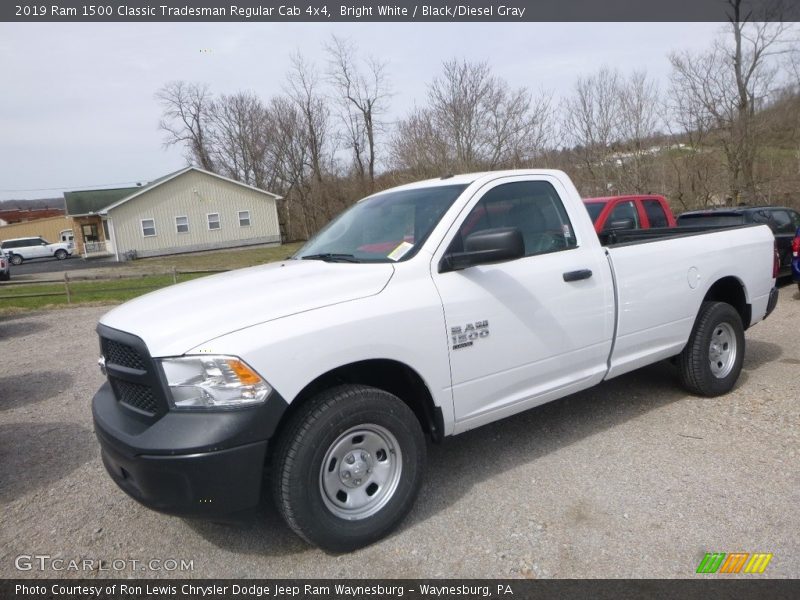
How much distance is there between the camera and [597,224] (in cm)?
942

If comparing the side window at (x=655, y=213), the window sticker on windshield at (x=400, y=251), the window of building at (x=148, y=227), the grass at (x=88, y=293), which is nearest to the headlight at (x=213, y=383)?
the window sticker on windshield at (x=400, y=251)

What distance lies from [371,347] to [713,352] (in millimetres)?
3604

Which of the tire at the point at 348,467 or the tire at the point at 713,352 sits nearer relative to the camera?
the tire at the point at 348,467

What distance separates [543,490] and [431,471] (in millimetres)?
780

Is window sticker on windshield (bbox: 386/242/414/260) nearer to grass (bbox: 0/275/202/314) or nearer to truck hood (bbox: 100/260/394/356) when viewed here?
truck hood (bbox: 100/260/394/356)

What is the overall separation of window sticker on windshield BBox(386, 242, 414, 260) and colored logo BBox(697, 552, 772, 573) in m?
2.23

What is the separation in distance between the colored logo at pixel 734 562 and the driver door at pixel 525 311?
129cm

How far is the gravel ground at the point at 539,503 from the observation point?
2918 mm

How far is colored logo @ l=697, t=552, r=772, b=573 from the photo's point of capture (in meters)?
2.74

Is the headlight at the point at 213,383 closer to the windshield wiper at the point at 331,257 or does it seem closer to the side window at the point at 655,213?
the windshield wiper at the point at 331,257

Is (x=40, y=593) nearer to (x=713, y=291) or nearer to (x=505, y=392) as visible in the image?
(x=505, y=392)

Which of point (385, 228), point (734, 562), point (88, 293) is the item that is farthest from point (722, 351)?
point (88, 293)

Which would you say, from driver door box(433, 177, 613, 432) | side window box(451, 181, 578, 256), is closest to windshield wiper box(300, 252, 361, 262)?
driver door box(433, 177, 613, 432)

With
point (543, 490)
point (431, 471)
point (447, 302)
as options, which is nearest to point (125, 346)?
point (447, 302)
